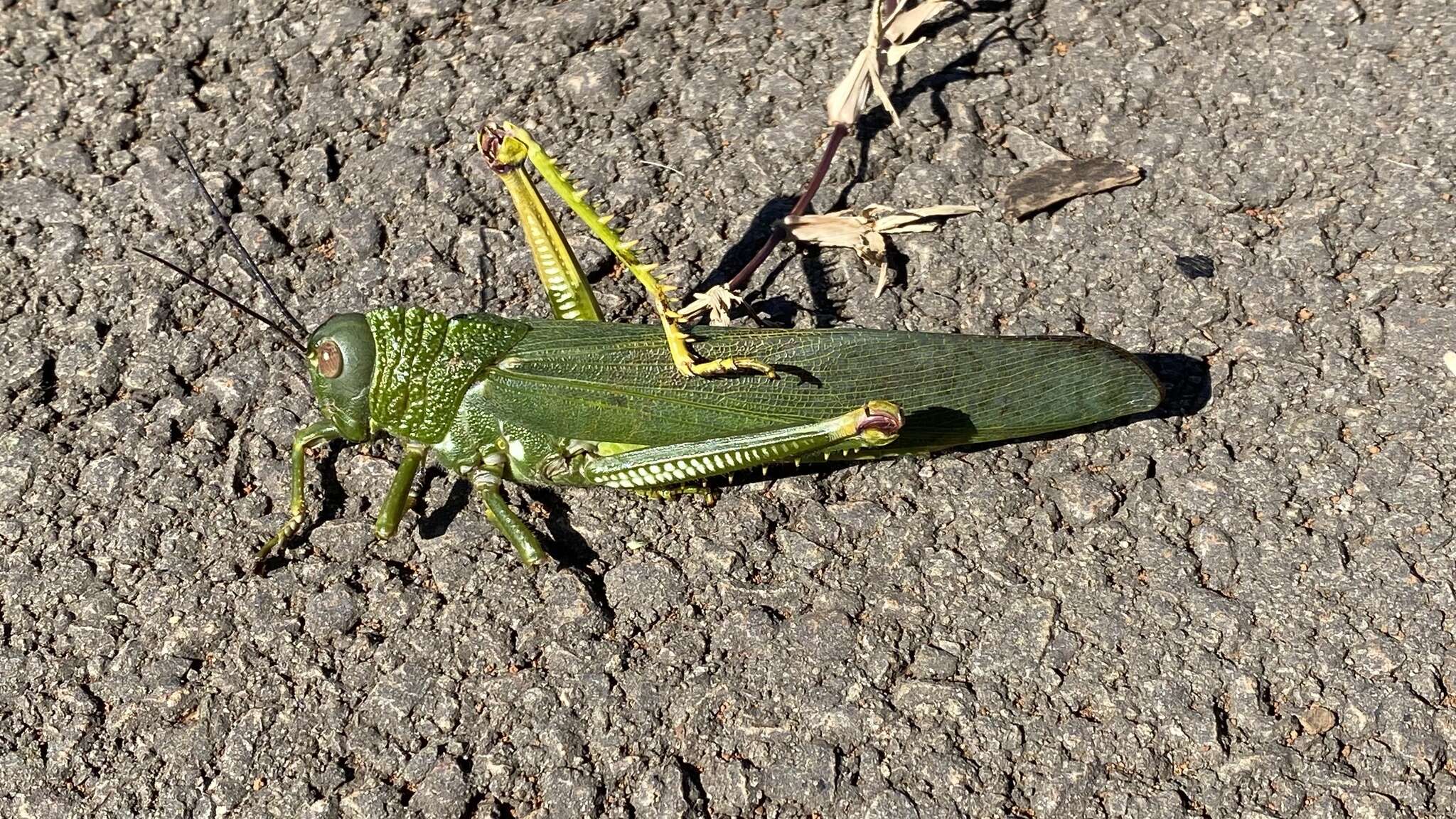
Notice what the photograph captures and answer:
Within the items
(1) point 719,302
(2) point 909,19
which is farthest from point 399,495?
(2) point 909,19

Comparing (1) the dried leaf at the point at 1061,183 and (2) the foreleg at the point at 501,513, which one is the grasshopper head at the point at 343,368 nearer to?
(2) the foreleg at the point at 501,513

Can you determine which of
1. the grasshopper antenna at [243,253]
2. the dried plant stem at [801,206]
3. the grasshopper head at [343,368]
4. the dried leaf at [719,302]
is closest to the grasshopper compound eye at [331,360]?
the grasshopper head at [343,368]

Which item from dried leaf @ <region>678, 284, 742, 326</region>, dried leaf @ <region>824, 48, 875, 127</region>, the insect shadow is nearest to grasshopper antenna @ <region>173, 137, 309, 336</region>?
the insect shadow

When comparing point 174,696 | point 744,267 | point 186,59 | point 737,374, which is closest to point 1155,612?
point 737,374

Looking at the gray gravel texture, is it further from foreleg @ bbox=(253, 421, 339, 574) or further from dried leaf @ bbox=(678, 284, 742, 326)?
dried leaf @ bbox=(678, 284, 742, 326)

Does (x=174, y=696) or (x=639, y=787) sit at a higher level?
(x=174, y=696)

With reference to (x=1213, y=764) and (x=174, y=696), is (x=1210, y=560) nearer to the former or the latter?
(x=1213, y=764)
